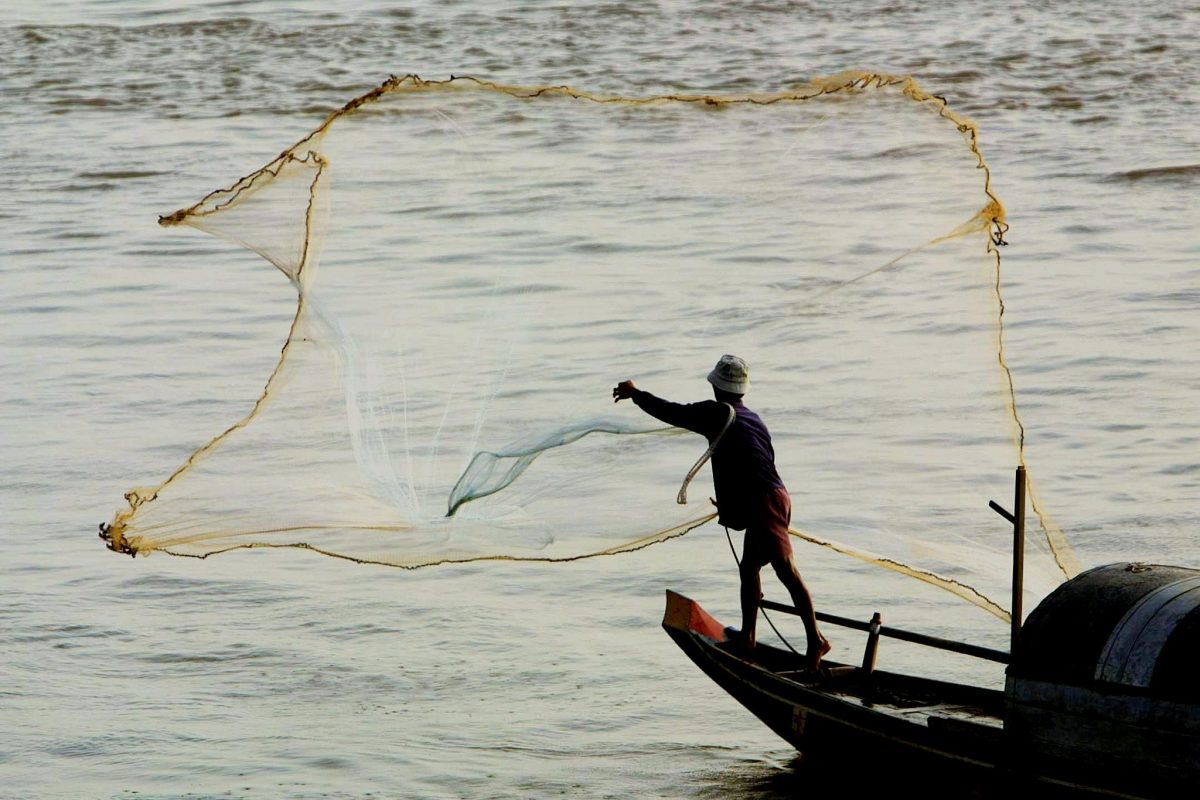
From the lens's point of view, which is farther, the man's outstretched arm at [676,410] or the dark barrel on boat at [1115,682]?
the man's outstretched arm at [676,410]

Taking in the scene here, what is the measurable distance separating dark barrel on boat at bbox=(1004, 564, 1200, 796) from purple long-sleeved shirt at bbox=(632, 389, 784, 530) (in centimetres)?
146

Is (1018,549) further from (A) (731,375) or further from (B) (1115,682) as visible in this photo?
(A) (731,375)

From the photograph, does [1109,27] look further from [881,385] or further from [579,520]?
[579,520]

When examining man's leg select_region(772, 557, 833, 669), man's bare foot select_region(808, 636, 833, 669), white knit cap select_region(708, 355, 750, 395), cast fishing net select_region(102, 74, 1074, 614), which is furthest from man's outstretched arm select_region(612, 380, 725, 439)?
man's bare foot select_region(808, 636, 833, 669)

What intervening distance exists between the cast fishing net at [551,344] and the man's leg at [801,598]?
0.49m

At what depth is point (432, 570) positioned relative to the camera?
39.6 ft

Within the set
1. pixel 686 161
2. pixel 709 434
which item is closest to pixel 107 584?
pixel 686 161

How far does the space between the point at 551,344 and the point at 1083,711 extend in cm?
382

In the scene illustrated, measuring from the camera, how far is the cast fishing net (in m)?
7.89

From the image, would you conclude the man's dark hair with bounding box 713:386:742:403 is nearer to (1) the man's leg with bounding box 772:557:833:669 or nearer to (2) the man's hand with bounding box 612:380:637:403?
(2) the man's hand with bounding box 612:380:637:403

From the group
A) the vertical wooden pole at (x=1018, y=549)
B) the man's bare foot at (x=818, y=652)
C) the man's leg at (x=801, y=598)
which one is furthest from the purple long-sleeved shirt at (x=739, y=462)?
the vertical wooden pole at (x=1018, y=549)

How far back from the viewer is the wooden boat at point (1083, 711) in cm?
670

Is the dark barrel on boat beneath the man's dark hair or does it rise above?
beneath

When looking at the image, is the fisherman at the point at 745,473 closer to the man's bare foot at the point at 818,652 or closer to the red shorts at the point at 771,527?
the red shorts at the point at 771,527
